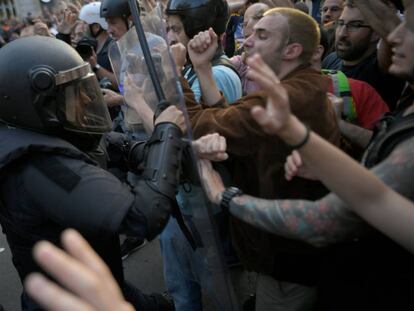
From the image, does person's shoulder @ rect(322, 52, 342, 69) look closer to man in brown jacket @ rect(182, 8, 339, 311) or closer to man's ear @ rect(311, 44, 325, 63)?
man's ear @ rect(311, 44, 325, 63)

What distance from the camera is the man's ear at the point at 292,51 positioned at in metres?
1.54

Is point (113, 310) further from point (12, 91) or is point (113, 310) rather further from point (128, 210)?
point (12, 91)

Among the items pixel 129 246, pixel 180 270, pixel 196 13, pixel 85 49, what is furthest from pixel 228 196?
pixel 85 49

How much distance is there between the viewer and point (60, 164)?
4.14 ft

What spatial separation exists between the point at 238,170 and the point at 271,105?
784 mm

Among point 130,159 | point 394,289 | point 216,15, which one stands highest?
point 216,15

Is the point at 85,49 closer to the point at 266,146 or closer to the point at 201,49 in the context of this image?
the point at 201,49

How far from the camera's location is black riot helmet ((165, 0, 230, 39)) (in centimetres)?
198

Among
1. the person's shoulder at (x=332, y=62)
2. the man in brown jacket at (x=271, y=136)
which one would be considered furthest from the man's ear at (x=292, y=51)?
the person's shoulder at (x=332, y=62)

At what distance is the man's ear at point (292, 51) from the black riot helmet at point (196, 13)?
61 cm

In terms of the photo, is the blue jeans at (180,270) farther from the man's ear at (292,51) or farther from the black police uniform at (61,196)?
the man's ear at (292,51)

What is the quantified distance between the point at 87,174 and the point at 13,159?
23 centimetres

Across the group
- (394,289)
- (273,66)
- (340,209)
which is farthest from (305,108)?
(394,289)

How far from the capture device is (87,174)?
126 cm
